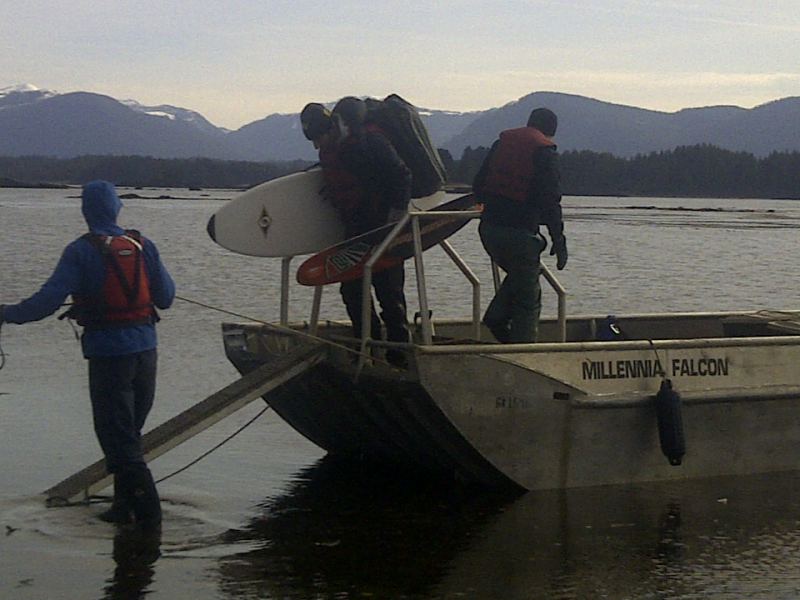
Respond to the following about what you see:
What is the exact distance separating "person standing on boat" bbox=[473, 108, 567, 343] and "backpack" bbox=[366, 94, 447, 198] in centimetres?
35

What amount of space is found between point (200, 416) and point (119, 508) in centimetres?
83

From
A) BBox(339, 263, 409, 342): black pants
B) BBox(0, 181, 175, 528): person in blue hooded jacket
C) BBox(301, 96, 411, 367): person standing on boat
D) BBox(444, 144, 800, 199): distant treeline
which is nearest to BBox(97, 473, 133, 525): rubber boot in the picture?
BBox(0, 181, 175, 528): person in blue hooded jacket

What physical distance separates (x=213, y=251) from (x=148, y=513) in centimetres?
3090

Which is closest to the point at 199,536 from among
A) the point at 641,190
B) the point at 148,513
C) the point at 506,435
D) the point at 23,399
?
the point at 148,513

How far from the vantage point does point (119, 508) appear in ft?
26.6

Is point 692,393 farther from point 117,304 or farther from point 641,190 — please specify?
point 641,190

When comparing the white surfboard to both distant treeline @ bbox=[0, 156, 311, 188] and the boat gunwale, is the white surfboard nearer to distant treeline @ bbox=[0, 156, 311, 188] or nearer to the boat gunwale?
the boat gunwale

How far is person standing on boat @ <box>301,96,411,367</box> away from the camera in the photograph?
29.8 feet

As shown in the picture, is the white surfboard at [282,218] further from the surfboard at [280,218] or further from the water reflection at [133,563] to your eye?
the water reflection at [133,563]

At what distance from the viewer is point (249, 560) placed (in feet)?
24.6

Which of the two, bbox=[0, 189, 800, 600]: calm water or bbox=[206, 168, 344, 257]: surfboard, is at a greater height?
bbox=[206, 168, 344, 257]: surfboard

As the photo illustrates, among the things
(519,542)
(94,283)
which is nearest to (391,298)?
(519,542)

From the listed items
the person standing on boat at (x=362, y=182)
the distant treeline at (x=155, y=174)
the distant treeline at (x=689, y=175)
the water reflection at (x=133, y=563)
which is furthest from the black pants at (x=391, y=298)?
the distant treeline at (x=155, y=174)

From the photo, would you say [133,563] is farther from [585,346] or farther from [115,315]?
[585,346]
